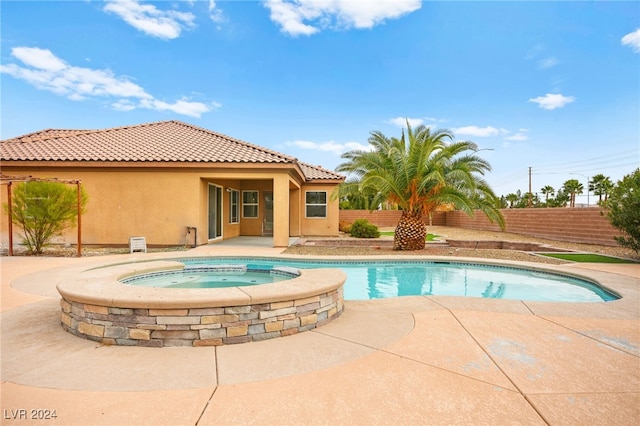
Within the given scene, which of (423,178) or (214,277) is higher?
(423,178)

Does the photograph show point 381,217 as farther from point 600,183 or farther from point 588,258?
point 600,183

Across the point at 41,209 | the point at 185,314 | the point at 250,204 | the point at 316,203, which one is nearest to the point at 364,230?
the point at 316,203

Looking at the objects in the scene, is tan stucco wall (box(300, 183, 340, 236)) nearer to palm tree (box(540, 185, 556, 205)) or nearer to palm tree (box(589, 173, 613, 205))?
palm tree (box(589, 173, 613, 205))

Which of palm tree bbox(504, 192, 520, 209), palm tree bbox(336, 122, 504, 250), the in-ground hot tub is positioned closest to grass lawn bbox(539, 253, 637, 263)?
palm tree bbox(336, 122, 504, 250)

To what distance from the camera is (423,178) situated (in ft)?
41.8

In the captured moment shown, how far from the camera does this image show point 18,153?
14.0 metres

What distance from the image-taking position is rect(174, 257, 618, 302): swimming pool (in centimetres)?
770

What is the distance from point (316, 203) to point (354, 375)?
16.5m

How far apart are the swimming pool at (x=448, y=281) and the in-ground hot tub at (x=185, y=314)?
10.9 feet

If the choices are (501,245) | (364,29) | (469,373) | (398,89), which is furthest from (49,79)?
(501,245)

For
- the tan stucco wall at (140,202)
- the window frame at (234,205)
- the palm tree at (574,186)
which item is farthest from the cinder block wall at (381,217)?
the palm tree at (574,186)

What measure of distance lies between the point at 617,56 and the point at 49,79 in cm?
3008

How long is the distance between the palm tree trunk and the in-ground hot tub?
380 inches

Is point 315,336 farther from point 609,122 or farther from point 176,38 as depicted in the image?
point 609,122
